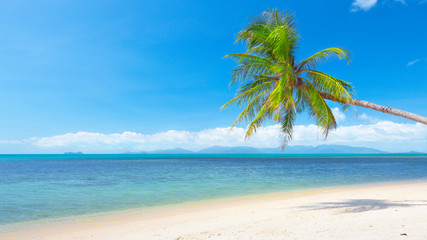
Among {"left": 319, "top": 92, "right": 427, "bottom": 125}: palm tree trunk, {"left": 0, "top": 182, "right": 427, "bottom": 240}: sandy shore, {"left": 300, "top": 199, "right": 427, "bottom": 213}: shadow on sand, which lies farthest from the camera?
{"left": 300, "top": 199, "right": 427, "bottom": 213}: shadow on sand

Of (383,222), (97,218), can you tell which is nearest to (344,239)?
(383,222)

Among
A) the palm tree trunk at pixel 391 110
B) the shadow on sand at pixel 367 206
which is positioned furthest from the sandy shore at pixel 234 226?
the palm tree trunk at pixel 391 110

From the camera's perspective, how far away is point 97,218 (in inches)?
378

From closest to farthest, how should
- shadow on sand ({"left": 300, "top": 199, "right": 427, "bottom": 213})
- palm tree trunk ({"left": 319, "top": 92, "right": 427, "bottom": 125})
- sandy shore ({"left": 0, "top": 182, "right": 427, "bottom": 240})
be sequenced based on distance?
1. sandy shore ({"left": 0, "top": 182, "right": 427, "bottom": 240})
2. palm tree trunk ({"left": 319, "top": 92, "right": 427, "bottom": 125})
3. shadow on sand ({"left": 300, "top": 199, "right": 427, "bottom": 213})

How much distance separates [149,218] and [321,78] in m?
7.27

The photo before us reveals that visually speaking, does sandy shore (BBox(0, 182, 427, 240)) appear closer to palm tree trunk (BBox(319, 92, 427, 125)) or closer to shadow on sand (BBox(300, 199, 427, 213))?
shadow on sand (BBox(300, 199, 427, 213))

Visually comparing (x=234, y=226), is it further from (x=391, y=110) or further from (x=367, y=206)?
(x=391, y=110)

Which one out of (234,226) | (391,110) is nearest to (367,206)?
(391,110)

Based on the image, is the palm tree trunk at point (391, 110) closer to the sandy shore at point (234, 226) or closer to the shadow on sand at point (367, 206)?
the sandy shore at point (234, 226)

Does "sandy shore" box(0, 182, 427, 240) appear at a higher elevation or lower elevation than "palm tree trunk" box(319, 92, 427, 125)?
lower

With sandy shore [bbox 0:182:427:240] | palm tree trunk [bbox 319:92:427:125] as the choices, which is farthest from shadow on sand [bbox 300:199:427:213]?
palm tree trunk [bbox 319:92:427:125]

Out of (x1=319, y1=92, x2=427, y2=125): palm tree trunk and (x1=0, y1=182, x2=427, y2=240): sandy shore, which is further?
(x1=319, y1=92, x2=427, y2=125): palm tree trunk

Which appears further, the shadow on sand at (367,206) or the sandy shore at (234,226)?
the shadow on sand at (367,206)

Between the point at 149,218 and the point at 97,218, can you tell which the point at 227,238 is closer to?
the point at 149,218
